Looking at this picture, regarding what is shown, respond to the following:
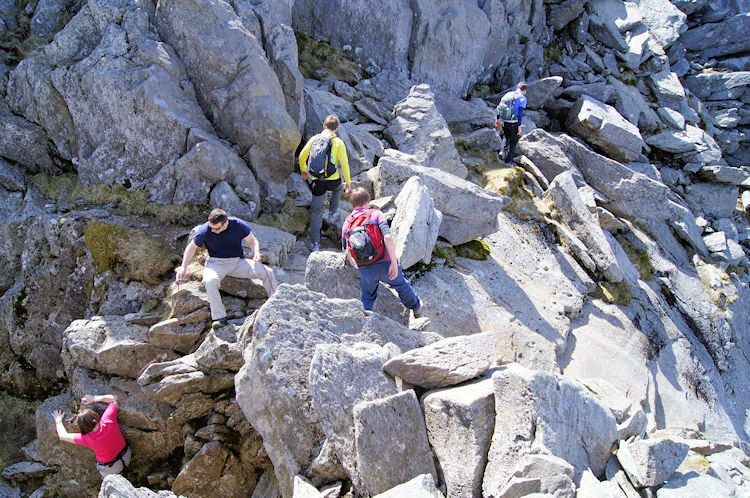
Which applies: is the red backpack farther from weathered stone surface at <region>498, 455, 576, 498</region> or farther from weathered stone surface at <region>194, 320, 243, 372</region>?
weathered stone surface at <region>498, 455, 576, 498</region>

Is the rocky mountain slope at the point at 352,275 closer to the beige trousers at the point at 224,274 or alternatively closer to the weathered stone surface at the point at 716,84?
the beige trousers at the point at 224,274

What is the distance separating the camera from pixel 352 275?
10.9 m

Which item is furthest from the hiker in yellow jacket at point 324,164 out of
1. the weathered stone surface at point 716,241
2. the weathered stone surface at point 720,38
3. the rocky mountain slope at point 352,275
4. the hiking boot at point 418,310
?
the weathered stone surface at point 720,38

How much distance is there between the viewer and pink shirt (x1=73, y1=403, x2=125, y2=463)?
9.17 metres

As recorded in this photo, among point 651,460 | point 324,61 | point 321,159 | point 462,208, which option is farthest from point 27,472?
point 324,61

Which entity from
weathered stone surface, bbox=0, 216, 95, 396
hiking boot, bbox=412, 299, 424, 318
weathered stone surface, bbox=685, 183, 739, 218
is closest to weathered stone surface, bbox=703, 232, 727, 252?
weathered stone surface, bbox=685, 183, 739, 218

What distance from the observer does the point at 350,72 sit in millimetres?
21406

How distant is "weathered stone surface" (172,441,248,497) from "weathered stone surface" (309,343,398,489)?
9.61ft

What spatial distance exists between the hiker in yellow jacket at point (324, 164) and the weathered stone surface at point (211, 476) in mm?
5812

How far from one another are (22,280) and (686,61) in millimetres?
38345

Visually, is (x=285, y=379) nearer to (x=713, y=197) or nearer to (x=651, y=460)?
(x=651, y=460)

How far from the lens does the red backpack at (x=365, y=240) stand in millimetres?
9180

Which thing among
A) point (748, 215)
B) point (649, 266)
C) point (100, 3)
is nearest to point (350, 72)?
point (100, 3)

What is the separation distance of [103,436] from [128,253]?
4370 mm
